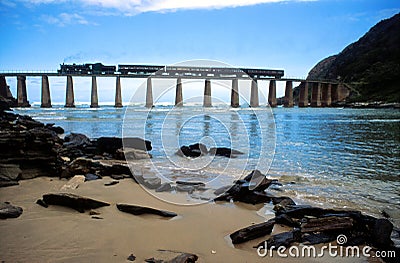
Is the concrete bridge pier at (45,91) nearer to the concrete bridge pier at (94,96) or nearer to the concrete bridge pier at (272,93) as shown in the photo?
the concrete bridge pier at (94,96)

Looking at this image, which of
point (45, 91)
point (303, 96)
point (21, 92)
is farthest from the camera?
point (303, 96)

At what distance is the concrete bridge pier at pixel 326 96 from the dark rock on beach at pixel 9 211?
135678 mm

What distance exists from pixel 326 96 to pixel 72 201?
450ft

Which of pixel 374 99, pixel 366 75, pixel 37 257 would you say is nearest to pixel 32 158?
pixel 37 257

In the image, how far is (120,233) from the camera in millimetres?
4840

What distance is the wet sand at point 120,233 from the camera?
161 inches

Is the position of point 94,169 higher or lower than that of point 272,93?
lower

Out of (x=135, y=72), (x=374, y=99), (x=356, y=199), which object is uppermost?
(x=135, y=72)

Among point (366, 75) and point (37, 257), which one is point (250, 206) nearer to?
point (37, 257)

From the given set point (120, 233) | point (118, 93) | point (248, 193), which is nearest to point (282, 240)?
point (120, 233)

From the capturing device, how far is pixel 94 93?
99938 mm

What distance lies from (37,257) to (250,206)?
176 inches

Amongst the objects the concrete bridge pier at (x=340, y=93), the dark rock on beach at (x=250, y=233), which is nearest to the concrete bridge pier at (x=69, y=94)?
the dark rock on beach at (x=250, y=233)

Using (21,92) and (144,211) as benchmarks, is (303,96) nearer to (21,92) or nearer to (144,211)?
(21,92)
